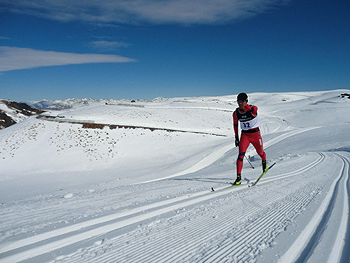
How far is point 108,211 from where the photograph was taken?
136 inches

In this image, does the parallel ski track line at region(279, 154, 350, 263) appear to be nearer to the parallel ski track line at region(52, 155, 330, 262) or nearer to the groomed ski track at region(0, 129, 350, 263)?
the groomed ski track at region(0, 129, 350, 263)

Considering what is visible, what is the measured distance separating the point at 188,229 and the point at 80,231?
1.39 metres

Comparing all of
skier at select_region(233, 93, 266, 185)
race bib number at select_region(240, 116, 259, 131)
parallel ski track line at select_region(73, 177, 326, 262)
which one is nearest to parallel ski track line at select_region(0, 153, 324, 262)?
parallel ski track line at select_region(73, 177, 326, 262)

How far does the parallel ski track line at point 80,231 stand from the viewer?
2197 millimetres

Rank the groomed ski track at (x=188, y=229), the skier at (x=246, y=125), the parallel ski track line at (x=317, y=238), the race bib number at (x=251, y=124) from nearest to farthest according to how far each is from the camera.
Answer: the parallel ski track line at (x=317, y=238) → the groomed ski track at (x=188, y=229) → the skier at (x=246, y=125) → the race bib number at (x=251, y=124)

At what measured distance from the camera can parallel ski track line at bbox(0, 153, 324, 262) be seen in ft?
7.21

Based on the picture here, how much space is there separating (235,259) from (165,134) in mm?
24602

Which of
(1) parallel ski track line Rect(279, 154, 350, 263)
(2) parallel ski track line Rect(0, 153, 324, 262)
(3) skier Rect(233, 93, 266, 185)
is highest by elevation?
(3) skier Rect(233, 93, 266, 185)

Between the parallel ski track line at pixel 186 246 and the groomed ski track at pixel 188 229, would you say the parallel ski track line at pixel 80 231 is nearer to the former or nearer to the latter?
the groomed ski track at pixel 188 229

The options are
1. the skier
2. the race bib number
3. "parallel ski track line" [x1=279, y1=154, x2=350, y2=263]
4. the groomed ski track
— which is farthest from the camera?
the race bib number

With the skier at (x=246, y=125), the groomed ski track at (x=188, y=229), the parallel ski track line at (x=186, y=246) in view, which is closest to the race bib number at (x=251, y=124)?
the skier at (x=246, y=125)

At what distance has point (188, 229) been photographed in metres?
2.78

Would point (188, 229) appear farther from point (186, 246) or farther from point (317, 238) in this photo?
point (317, 238)

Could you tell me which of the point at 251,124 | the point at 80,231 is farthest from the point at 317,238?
the point at 251,124
